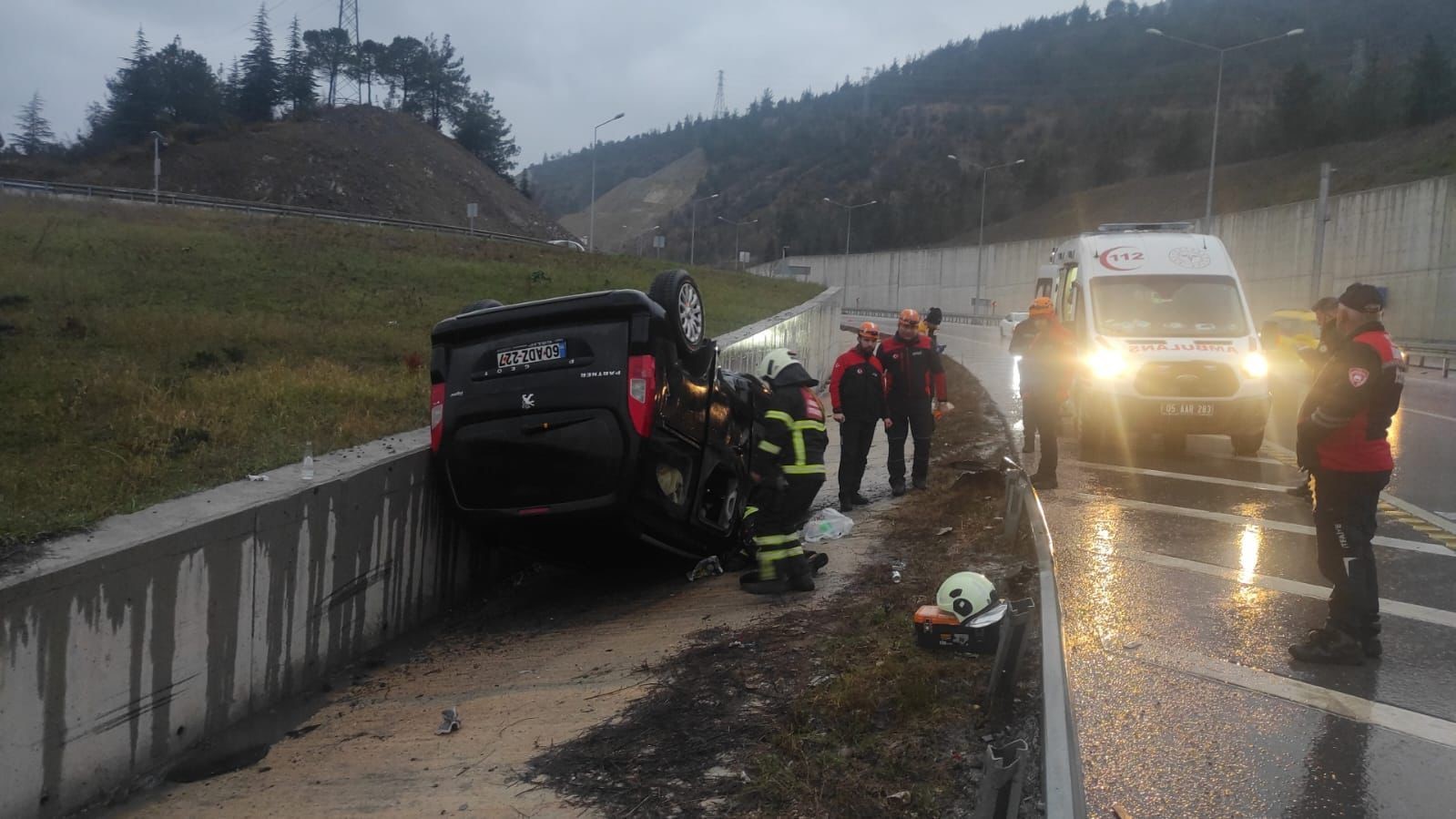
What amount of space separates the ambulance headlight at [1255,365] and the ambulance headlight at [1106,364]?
1.29 meters

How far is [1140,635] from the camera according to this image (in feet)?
19.2

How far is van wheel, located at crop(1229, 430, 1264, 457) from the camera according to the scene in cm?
1177

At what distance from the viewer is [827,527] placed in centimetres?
885

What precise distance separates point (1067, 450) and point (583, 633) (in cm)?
763

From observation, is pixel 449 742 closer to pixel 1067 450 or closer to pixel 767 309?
pixel 1067 450

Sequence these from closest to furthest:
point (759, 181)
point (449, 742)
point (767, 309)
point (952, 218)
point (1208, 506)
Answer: point (449, 742) < point (1208, 506) < point (767, 309) < point (952, 218) < point (759, 181)

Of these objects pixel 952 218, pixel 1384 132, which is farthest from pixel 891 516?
pixel 952 218

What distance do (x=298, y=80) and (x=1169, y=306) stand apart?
98587 mm

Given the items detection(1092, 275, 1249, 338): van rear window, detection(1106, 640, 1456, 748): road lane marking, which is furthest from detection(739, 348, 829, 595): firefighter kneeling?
detection(1092, 275, 1249, 338): van rear window

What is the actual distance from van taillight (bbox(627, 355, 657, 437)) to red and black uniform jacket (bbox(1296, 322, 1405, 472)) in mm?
3591

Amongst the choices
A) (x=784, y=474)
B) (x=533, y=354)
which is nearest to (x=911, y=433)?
(x=784, y=474)

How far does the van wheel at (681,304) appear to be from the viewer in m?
6.64

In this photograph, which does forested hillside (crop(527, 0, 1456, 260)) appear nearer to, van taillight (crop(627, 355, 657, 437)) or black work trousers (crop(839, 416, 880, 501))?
black work trousers (crop(839, 416, 880, 501))

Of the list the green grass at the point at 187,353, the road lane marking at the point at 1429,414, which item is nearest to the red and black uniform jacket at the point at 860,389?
the green grass at the point at 187,353
